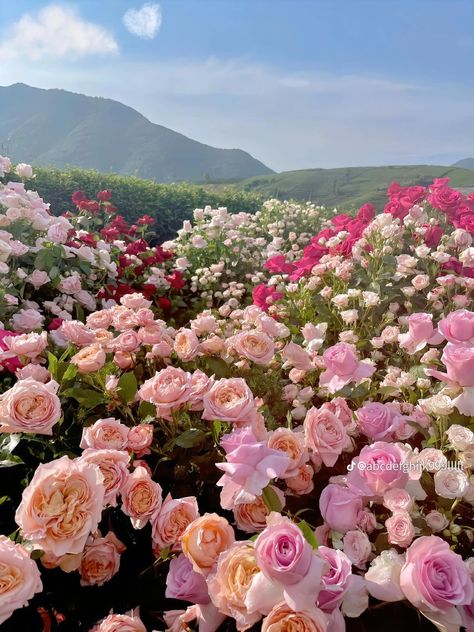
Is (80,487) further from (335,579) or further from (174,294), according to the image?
(174,294)

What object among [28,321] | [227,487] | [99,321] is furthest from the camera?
[28,321]

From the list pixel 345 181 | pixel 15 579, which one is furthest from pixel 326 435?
pixel 345 181

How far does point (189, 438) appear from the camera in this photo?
1594 mm

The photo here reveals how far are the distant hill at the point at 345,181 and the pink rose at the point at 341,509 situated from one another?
34.1 metres

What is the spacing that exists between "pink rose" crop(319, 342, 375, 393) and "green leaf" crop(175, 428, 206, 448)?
1.51ft

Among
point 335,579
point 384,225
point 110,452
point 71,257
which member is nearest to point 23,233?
point 71,257

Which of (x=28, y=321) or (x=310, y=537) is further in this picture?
(x=28, y=321)

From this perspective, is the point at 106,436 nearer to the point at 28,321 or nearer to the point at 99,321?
the point at 99,321

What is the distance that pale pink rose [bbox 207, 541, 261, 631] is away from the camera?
987mm

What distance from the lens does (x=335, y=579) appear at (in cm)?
102

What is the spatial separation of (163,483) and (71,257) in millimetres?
3065

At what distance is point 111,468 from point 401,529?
0.69m

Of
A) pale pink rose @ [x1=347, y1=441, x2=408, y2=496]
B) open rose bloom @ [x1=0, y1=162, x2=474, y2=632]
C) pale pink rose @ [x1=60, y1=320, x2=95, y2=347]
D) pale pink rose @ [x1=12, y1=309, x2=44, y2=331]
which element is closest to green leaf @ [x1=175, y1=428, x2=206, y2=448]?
open rose bloom @ [x1=0, y1=162, x2=474, y2=632]

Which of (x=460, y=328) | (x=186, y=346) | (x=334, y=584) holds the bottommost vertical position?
(x=334, y=584)
